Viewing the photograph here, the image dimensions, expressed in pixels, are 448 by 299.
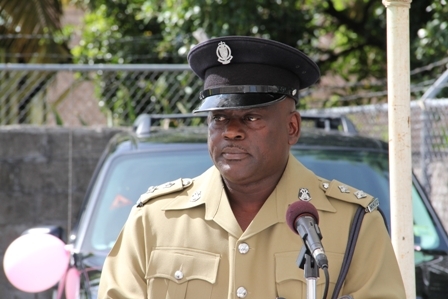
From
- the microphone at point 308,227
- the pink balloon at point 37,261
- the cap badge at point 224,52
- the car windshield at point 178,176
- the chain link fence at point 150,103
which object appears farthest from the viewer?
the chain link fence at point 150,103

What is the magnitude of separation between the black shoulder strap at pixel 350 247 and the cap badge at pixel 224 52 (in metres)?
0.65

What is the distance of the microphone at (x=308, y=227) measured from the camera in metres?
2.01

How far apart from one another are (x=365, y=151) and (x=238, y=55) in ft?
6.70

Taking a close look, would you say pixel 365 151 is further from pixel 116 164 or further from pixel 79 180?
pixel 79 180

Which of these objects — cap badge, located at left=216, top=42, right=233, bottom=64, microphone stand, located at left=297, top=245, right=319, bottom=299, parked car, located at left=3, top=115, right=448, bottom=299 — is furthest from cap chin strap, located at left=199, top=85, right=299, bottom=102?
parked car, located at left=3, top=115, right=448, bottom=299

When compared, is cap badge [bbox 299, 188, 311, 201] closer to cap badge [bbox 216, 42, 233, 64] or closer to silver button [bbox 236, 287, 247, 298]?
silver button [bbox 236, 287, 247, 298]

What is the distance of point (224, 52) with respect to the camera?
8.84ft

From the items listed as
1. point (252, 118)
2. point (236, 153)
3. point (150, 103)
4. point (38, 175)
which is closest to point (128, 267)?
point (236, 153)

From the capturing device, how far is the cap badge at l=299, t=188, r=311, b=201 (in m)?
2.70

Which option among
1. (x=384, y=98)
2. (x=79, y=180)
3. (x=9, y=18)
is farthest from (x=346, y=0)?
(x=79, y=180)

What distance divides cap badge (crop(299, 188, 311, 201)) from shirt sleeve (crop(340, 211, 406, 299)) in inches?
9.1

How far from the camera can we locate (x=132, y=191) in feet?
14.3

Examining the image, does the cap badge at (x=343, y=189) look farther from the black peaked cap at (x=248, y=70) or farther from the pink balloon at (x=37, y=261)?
the pink balloon at (x=37, y=261)

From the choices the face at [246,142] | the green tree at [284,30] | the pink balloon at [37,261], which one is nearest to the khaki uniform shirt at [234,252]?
the face at [246,142]
